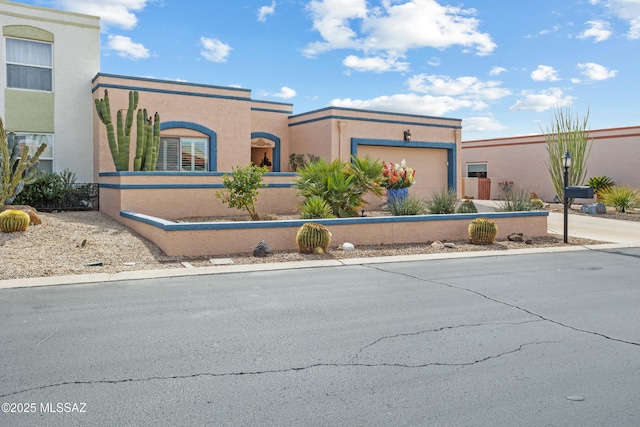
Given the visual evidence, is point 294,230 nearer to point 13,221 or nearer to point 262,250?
point 262,250

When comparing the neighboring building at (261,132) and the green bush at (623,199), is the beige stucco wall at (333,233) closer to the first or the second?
the neighboring building at (261,132)

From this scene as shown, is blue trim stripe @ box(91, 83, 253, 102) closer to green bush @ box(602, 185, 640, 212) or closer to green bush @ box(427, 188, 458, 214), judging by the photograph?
green bush @ box(427, 188, 458, 214)

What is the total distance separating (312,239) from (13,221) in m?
6.52

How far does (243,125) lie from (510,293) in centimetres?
1472

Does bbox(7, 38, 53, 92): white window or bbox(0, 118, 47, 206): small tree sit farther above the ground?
bbox(7, 38, 53, 92): white window

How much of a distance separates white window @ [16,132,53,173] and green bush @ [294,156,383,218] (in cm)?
886

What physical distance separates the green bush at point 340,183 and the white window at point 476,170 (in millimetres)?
21709

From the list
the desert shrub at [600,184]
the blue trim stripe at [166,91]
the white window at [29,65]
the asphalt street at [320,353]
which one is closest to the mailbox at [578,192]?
the asphalt street at [320,353]

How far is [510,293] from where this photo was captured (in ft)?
28.6

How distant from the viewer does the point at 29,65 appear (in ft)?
61.8

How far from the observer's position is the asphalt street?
4.34 meters

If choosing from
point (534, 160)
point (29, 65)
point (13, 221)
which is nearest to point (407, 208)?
point (13, 221)

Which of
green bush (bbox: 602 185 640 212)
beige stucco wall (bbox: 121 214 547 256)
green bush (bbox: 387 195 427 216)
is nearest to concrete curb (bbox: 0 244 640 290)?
beige stucco wall (bbox: 121 214 547 256)

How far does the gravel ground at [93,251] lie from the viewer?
Answer: 10.4m
